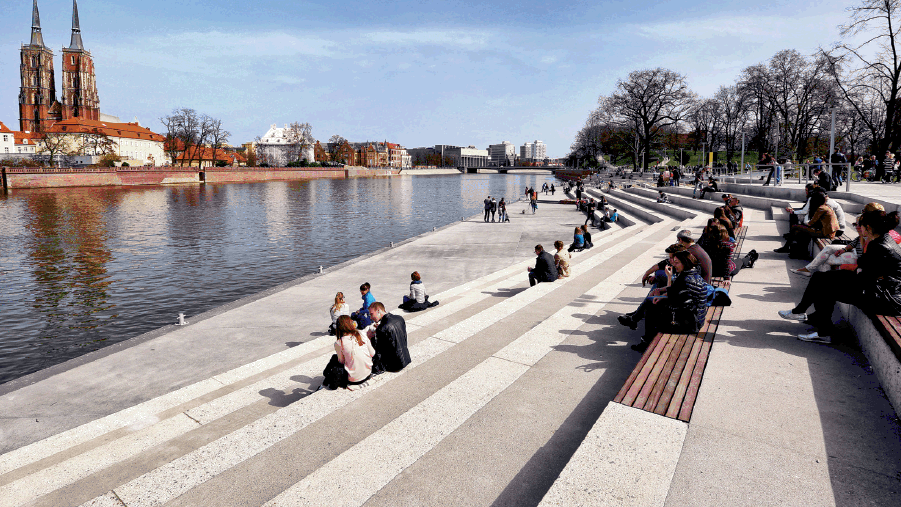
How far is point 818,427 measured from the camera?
4.07 metres

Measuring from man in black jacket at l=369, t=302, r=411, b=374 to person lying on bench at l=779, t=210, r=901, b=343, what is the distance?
469 cm

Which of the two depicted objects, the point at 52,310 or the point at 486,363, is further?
the point at 52,310

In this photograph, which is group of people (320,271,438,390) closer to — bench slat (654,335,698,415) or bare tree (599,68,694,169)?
bench slat (654,335,698,415)

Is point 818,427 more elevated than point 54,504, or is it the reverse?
point 818,427

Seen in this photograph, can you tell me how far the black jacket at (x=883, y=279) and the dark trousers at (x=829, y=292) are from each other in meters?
0.15

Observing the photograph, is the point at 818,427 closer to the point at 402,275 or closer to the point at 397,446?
the point at 397,446

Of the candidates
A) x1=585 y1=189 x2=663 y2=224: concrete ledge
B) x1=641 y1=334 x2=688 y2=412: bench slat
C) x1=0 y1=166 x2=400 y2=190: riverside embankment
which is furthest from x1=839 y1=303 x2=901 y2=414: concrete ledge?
x1=0 y1=166 x2=400 y2=190: riverside embankment

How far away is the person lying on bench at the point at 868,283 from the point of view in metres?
5.10

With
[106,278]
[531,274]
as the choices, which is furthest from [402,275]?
[106,278]

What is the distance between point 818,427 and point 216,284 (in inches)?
663

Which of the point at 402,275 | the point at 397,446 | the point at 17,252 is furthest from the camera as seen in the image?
the point at 17,252

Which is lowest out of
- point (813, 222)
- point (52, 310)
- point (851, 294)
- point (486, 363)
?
point (52, 310)

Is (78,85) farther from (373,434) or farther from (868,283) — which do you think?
(868,283)

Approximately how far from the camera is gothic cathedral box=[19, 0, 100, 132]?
129000 millimetres
